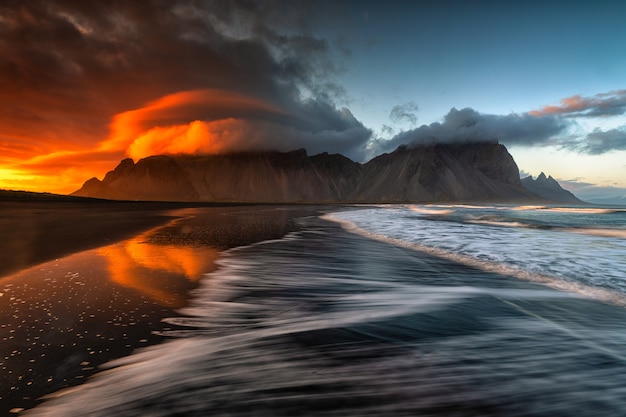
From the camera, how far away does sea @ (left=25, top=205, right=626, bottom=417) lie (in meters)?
3.12

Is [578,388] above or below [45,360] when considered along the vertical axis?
below

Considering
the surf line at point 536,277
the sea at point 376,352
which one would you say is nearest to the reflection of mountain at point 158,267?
the sea at point 376,352

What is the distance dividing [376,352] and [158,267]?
701 centimetres

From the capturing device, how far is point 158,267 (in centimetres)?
906

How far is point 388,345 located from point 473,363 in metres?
1.02

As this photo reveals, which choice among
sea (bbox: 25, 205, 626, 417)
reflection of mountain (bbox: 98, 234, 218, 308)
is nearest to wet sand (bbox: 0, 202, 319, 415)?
reflection of mountain (bbox: 98, 234, 218, 308)

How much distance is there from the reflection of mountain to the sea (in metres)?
0.52

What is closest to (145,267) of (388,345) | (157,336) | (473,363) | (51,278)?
(51,278)

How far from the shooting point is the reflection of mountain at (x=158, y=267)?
6.75 m

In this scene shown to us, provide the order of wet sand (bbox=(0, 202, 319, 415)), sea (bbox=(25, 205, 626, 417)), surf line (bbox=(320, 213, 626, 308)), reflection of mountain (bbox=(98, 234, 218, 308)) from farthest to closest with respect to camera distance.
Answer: surf line (bbox=(320, 213, 626, 308)) → reflection of mountain (bbox=(98, 234, 218, 308)) → wet sand (bbox=(0, 202, 319, 415)) → sea (bbox=(25, 205, 626, 417))

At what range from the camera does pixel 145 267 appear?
9023mm

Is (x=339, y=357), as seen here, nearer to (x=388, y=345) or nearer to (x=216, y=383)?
(x=388, y=345)

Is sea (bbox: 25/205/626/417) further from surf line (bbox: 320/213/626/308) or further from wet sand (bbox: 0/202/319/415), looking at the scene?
wet sand (bbox: 0/202/319/415)

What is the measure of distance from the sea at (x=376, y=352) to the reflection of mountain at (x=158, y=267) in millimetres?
523
